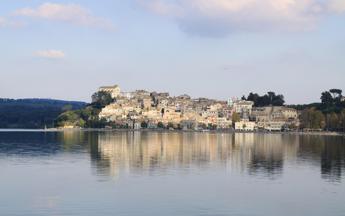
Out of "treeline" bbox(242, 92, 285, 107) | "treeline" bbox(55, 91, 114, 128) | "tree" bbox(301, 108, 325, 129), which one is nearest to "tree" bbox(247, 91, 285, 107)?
"treeline" bbox(242, 92, 285, 107)

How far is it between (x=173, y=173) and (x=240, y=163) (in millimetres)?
7180

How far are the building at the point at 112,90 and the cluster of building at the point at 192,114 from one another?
471 mm

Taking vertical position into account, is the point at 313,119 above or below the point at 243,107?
below

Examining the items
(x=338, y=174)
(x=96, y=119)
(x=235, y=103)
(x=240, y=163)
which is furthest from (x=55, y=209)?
(x=235, y=103)

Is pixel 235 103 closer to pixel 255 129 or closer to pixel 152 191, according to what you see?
pixel 255 129

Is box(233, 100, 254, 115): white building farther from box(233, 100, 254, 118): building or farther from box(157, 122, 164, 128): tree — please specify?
box(157, 122, 164, 128): tree

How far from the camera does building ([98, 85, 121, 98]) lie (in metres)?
164

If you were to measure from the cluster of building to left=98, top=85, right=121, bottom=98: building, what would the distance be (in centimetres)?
47

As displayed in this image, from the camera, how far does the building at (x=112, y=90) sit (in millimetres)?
163900

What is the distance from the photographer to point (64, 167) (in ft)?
91.6

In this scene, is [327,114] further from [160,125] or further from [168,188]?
[168,188]

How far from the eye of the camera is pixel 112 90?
6511 inches

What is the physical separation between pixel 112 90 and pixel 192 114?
26.6 m

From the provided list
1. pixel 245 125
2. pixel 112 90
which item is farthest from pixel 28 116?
pixel 245 125
